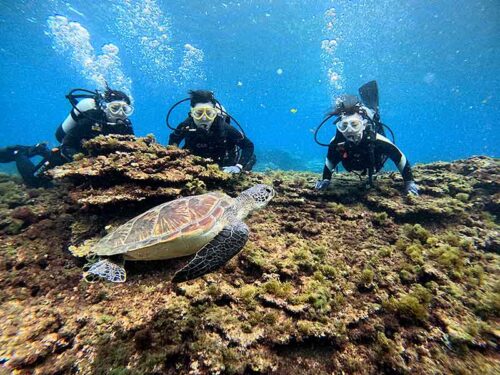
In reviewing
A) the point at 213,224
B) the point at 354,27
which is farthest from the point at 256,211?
the point at 354,27

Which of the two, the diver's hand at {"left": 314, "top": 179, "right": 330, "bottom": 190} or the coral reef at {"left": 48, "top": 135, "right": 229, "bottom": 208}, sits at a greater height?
the diver's hand at {"left": 314, "top": 179, "right": 330, "bottom": 190}

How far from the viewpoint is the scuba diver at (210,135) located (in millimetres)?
6484

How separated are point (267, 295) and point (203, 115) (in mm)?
5329

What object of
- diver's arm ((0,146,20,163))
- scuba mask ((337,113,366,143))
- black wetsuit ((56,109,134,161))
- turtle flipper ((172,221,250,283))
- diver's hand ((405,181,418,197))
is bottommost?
turtle flipper ((172,221,250,283))

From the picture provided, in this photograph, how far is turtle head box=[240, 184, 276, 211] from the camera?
4.21m

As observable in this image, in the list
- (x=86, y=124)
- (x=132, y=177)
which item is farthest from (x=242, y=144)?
(x=86, y=124)

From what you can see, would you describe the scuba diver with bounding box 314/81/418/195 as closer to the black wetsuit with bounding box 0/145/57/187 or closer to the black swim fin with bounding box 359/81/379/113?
the black swim fin with bounding box 359/81/379/113

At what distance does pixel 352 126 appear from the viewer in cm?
561

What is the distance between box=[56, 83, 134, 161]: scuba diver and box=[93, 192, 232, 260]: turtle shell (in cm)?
535

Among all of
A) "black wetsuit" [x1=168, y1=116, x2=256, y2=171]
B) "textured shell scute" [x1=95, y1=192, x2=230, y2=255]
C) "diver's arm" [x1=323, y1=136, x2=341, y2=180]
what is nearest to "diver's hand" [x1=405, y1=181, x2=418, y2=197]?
"diver's arm" [x1=323, y1=136, x2=341, y2=180]

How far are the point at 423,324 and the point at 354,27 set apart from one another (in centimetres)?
4957

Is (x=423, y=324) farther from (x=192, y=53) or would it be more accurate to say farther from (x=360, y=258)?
(x=192, y=53)

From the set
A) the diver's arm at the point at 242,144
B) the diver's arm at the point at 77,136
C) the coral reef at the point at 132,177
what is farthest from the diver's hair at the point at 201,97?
the diver's arm at the point at 77,136

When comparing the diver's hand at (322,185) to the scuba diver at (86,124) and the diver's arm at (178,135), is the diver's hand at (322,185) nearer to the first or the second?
the diver's arm at (178,135)
